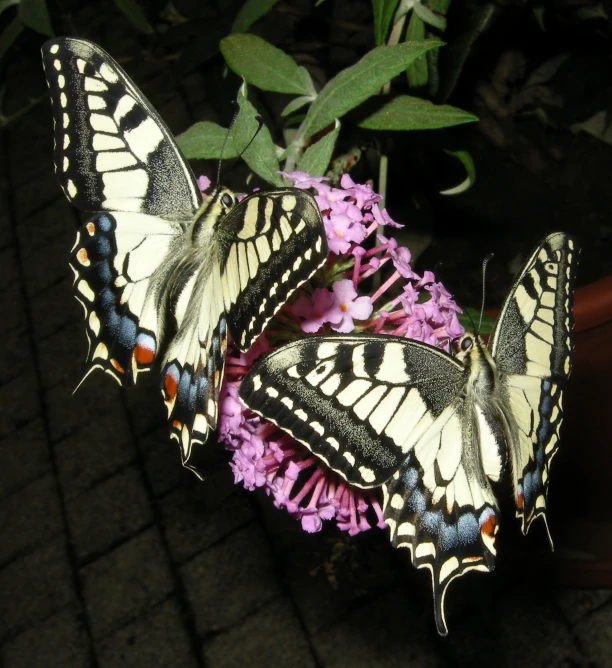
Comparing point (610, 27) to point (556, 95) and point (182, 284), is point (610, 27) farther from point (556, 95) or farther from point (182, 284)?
point (182, 284)

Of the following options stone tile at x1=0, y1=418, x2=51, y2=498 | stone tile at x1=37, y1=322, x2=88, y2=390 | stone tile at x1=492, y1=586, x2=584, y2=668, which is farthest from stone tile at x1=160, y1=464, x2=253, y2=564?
stone tile at x1=492, y1=586, x2=584, y2=668

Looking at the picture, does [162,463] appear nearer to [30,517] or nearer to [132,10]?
[30,517]

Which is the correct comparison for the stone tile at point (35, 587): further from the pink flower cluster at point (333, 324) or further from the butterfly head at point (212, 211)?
the butterfly head at point (212, 211)

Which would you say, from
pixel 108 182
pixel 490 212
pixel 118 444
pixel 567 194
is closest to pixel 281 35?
pixel 490 212

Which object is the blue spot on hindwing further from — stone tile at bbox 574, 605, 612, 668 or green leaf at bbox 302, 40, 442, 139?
stone tile at bbox 574, 605, 612, 668

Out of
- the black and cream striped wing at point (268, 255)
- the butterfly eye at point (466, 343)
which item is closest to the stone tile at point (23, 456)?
the black and cream striped wing at point (268, 255)

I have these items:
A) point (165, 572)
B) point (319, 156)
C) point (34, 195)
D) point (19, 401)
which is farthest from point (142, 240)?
point (34, 195)
